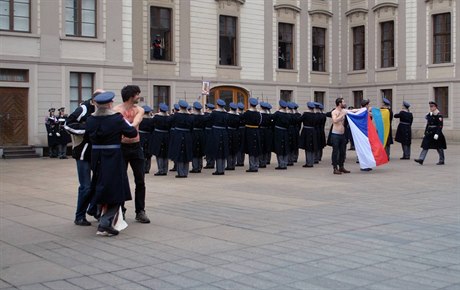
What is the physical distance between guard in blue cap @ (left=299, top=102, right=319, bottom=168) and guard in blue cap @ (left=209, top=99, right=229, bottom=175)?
3.23 m

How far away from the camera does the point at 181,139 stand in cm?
1642

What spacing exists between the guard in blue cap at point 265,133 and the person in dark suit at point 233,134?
3.24 feet

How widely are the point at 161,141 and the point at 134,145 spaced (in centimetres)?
787

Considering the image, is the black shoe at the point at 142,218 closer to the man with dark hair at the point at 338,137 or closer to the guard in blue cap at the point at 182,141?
the guard in blue cap at the point at 182,141

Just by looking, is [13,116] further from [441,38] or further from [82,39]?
[441,38]

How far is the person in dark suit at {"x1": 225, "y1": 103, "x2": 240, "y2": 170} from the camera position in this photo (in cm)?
1789

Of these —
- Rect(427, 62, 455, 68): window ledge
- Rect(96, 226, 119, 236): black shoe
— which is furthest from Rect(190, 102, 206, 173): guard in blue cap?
Rect(427, 62, 455, 68): window ledge

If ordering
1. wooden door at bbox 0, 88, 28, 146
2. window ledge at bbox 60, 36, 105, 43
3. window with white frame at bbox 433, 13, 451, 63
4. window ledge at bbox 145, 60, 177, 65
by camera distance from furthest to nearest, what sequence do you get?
window with white frame at bbox 433, 13, 451, 63 → window ledge at bbox 145, 60, 177, 65 → window ledge at bbox 60, 36, 105, 43 → wooden door at bbox 0, 88, 28, 146

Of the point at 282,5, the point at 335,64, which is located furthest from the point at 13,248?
the point at 335,64

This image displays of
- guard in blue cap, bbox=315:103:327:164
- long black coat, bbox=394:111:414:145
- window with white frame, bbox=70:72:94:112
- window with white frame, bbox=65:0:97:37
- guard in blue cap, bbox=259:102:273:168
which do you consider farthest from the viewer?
window with white frame, bbox=70:72:94:112

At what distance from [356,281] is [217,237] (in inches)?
103

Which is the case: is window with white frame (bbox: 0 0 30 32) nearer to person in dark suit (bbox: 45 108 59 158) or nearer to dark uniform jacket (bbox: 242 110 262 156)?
person in dark suit (bbox: 45 108 59 158)

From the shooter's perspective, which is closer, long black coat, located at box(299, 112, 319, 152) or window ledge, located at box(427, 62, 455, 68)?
long black coat, located at box(299, 112, 319, 152)

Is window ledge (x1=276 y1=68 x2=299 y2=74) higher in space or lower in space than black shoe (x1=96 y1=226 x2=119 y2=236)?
higher
